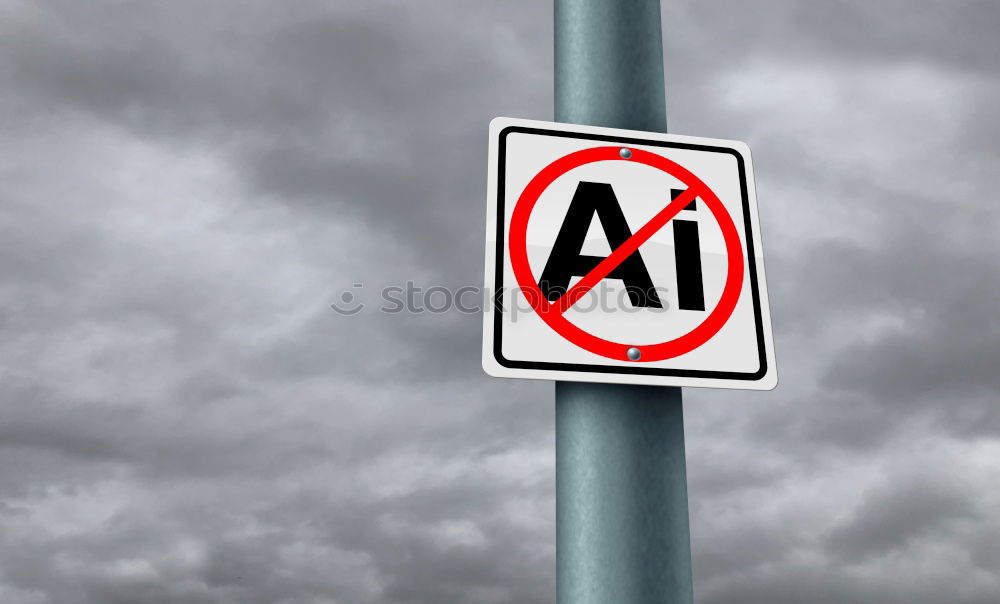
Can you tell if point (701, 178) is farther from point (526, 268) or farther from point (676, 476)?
point (676, 476)

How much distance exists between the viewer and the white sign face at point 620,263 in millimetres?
2162

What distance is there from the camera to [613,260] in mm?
2225

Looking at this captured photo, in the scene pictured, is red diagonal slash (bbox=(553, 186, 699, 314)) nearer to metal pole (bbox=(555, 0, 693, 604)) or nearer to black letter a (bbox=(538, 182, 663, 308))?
black letter a (bbox=(538, 182, 663, 308))

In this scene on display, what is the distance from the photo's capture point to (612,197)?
7.64 ft

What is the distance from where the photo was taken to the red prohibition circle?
2.16m

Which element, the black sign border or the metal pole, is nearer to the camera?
the metal pole

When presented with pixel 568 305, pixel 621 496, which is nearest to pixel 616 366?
pixel 568 305

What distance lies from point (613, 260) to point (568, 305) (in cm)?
17

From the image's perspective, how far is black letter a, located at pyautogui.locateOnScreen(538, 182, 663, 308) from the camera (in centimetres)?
221

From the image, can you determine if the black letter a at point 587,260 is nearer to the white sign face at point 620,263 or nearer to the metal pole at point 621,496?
the white sign face at point 620,263

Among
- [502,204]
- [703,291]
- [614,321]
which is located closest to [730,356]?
[703,291]

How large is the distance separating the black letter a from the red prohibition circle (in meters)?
0.05

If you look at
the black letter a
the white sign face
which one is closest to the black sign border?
the white sign face

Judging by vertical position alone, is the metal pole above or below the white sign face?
below
